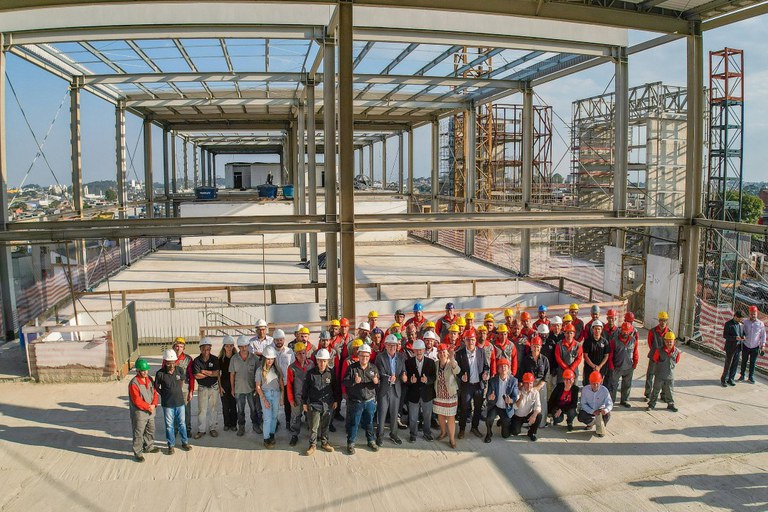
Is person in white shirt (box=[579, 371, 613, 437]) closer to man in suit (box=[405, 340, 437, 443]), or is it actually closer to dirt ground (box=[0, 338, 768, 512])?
dirt ground (box=[0, 338, 768, 512])

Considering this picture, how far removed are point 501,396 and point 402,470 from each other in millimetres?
1741

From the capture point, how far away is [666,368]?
8.92 m

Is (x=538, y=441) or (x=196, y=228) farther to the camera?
(x=196, y=228)

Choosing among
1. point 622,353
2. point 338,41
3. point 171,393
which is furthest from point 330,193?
point 622,353

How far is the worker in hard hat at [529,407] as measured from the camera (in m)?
7.80

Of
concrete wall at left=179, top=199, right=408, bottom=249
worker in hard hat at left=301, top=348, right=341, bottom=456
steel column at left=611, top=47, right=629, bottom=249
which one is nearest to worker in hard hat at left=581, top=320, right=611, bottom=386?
worker in hard hat at left=301, top=348, right=341, bottom=456

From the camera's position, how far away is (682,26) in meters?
13.4

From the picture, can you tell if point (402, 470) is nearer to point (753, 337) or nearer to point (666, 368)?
point (666, 368)

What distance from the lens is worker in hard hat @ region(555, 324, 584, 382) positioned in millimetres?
8258

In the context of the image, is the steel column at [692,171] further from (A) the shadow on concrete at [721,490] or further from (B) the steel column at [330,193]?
(B) the steel column at [330,193]

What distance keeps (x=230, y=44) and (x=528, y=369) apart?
1246 centimetres

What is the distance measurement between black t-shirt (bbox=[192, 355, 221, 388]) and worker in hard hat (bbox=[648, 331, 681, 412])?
22.7 ft

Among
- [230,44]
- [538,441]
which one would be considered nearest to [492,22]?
[230,44]

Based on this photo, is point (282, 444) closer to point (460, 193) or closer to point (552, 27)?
point (552, 27)
